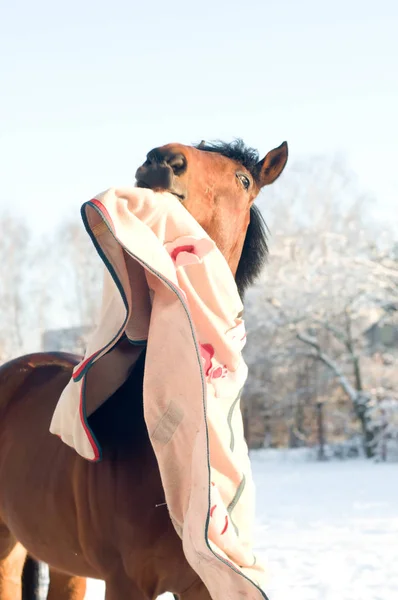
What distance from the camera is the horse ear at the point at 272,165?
240 centimetres

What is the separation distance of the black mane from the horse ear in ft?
0.09

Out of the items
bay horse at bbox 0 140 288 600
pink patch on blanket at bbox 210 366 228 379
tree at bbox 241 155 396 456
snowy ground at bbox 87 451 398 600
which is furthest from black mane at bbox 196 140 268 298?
tree at bbox 241 155 396 456

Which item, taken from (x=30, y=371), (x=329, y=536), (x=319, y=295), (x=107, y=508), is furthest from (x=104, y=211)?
(x=319, y=295)

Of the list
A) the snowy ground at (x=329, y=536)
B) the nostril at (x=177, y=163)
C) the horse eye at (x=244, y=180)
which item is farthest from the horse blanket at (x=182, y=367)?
the snowy ground at (x=329, y=536)

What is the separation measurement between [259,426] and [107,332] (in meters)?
24.6

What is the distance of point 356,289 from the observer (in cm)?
2045

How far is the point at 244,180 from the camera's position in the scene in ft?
7.45

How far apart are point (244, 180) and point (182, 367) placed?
810 millimetres

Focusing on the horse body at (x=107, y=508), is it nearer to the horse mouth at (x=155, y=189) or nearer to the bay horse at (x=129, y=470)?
the bay horse at (x=129, y=470)

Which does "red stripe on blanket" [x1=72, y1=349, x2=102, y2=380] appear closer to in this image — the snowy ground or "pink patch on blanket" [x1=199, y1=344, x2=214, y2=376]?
"pink patch on blanket" [x1=199, y1=344, x2=214, y2=376]

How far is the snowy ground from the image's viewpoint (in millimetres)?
4988

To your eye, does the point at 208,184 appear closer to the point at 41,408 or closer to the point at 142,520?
the point at 142,520

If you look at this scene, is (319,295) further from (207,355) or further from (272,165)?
(207,355)

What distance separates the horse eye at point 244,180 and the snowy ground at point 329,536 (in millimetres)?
3269
